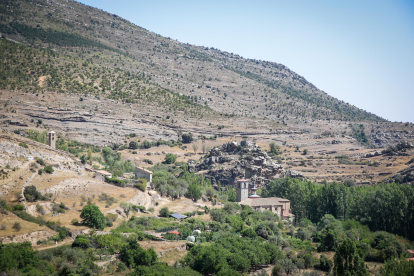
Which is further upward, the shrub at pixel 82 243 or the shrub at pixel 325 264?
the shrub at pixel 82 243

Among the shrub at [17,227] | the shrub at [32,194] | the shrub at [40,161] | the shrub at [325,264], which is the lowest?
the shrub at [325,264]

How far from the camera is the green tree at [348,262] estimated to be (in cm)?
3415

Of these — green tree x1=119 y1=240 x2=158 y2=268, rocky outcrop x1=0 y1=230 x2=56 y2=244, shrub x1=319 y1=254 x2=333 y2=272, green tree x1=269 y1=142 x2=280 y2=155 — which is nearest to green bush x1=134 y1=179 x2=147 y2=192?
rocky outcrop x1=0 y1=230 x2=56 y2=244

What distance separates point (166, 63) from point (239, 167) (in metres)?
88.4

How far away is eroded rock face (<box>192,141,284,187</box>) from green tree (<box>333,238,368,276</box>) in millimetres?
47570

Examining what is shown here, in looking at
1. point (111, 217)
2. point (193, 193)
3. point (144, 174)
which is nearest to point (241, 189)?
point (193, 193)

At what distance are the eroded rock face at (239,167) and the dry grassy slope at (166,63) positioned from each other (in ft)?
157

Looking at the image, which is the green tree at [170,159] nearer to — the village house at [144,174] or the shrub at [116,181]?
the village house at [144,174]

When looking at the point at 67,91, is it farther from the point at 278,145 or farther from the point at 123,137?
the point at 278,145

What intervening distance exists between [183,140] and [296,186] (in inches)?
1690

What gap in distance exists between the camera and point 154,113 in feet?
359

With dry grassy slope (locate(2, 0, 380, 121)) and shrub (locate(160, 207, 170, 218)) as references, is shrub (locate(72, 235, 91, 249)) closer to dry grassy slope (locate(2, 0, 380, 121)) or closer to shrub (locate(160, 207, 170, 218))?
shrub (locate(160, 207, 170, 218))

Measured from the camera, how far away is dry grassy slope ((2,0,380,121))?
13688cm

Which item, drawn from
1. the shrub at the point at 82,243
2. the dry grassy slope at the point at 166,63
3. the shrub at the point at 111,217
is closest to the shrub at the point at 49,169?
the shrub at the point at 111,217
